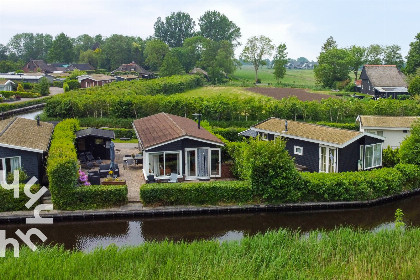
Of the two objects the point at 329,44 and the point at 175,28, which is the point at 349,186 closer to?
the point at 329,44

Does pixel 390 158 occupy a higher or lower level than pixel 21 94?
lower

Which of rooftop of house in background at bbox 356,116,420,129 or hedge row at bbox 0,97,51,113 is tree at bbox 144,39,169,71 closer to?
hedge row at bbox 0,97,51,113

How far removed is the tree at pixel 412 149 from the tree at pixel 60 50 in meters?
114

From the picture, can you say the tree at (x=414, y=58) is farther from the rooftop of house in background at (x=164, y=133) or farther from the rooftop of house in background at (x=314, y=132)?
the rooftop of house in background at (x=164, y=133)

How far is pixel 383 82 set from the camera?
64688mm

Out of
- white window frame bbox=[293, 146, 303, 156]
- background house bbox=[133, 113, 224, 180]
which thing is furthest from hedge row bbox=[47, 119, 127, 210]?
white window frame bbox=[293, 146, 303, 156]

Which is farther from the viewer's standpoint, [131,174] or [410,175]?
[131,174]

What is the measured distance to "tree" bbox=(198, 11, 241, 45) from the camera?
12962 centimetres

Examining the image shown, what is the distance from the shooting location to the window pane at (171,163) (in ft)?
74.7

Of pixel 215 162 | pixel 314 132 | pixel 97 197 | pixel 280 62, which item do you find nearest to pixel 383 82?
pixel 280 62

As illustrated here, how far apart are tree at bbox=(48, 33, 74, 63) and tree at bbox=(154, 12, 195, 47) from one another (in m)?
30.1

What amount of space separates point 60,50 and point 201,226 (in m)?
117

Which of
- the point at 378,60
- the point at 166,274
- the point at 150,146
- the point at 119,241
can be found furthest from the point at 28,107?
the point at 378,60

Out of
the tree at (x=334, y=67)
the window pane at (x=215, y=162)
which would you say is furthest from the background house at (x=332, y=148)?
the tree at (x=334, y=67)
